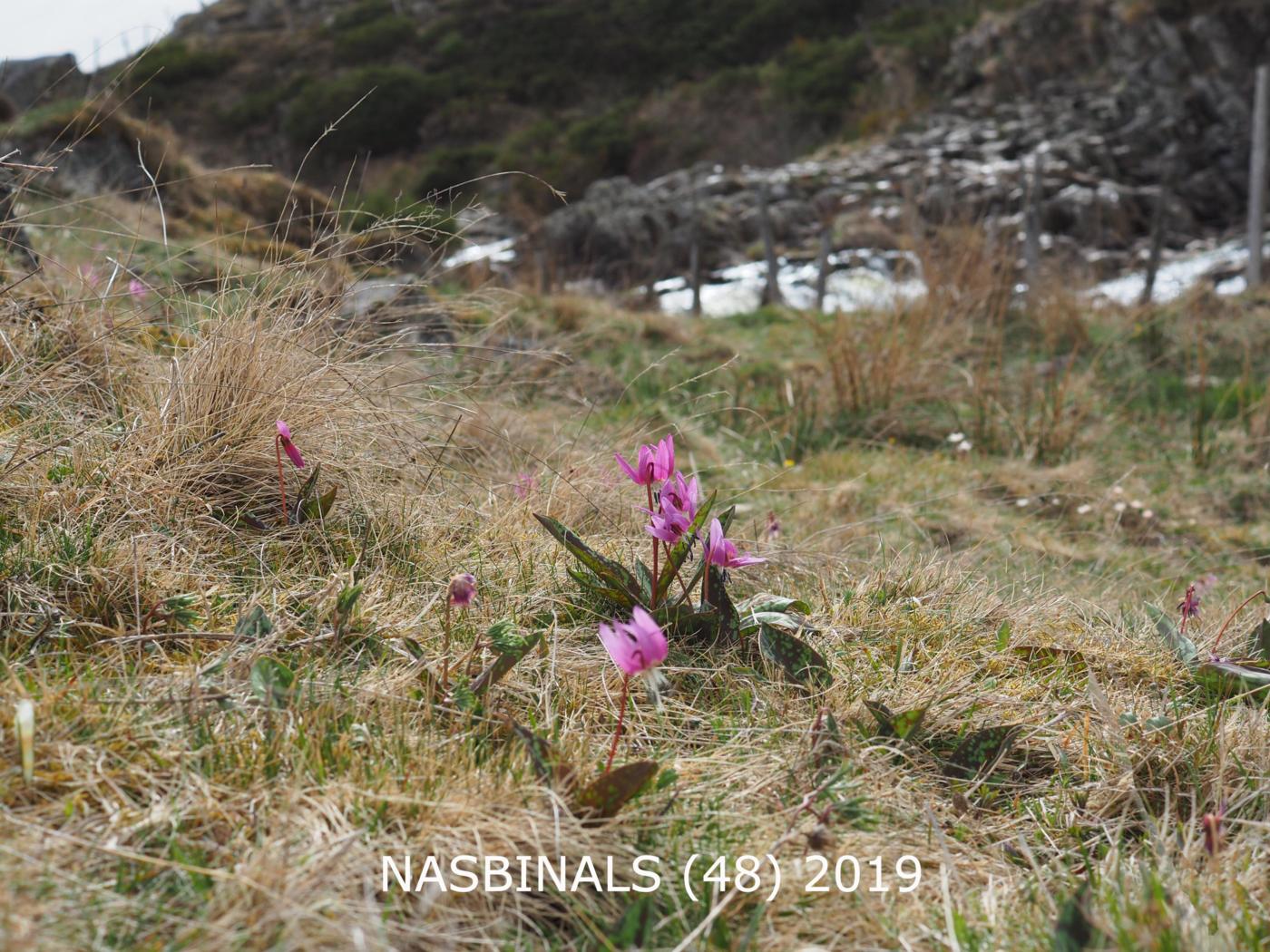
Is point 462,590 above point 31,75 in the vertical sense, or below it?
below

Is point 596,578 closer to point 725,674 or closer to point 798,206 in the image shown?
point 725,674

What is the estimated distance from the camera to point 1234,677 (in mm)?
1617

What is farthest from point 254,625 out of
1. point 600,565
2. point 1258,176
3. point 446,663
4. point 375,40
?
point 375,40

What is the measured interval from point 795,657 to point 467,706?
22.4 inches

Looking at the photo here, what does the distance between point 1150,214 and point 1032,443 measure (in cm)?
1241

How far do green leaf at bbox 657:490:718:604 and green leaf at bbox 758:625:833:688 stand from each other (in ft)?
0.56

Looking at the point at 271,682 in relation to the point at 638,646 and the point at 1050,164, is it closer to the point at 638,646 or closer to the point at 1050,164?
the point at 638,646

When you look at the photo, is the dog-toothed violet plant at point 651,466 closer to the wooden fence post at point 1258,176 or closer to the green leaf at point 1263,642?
the green leaf at point 1263,642

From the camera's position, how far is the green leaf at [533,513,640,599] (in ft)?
5.45

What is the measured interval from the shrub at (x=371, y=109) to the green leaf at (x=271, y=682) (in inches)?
1127

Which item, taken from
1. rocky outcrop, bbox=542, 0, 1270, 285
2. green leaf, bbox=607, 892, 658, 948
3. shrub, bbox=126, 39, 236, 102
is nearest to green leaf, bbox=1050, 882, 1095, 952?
green leaf, bbox=607, 892, 658, 948

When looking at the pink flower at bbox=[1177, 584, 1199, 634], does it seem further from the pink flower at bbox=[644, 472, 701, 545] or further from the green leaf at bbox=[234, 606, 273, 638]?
the green leaf at bbox=[234, 606, 273, 638]

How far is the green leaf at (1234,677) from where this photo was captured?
5.22 feet

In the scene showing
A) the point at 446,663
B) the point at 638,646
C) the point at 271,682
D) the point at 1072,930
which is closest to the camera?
the point at 1072,930
